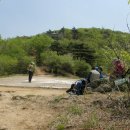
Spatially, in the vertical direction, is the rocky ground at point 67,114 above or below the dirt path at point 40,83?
above

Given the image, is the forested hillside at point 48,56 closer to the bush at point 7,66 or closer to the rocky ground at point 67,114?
the bush at point 7,66

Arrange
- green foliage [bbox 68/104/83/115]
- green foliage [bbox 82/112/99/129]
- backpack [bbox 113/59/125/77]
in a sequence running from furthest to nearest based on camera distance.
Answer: green foliage [bbox 68/104/83/115], backpack [bbox 113/59/125/77], green foliage [bbox 82/112/99/129]

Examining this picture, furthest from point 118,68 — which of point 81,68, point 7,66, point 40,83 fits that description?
point 81,68

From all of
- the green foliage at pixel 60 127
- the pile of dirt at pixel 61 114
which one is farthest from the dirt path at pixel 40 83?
the green foliage at pixel 60 127

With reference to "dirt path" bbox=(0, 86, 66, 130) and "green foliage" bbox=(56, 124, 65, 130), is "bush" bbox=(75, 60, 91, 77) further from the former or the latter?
"green foliage" bbox=(56, 124, 65, 130)

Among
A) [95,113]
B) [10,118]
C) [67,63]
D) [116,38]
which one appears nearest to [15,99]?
[10,118]

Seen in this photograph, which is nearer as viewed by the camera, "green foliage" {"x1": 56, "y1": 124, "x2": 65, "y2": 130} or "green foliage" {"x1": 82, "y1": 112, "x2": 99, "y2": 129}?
"green foliage" {"x1": 82, "y1": 112, "x2": 99, "y2": 129}

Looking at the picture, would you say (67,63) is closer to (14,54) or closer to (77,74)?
(77,74)

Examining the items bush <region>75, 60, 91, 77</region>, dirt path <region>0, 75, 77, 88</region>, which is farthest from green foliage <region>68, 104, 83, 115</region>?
bush <region>75, 60, 91, 77</region>

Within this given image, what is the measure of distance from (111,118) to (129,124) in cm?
107

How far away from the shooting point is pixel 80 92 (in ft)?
61.2

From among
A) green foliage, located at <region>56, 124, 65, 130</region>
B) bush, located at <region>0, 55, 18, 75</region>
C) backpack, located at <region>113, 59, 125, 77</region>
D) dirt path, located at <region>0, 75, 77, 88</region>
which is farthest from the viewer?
bush, located at <region>0, 55, 18, 75</region>

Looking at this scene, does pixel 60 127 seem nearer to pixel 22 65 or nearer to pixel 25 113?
pixel 25 113

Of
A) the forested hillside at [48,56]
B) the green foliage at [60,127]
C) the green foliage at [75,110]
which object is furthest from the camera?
the forested hillside at [48,56]
